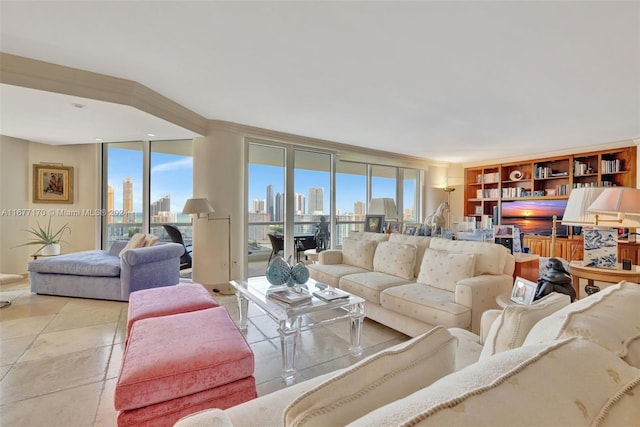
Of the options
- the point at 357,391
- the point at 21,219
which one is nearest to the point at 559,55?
the point at 357,391

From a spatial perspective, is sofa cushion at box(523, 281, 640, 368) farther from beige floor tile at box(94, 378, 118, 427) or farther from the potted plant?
the potted plant

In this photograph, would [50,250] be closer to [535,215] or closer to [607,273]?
[607,273]

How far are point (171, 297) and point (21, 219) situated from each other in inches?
167

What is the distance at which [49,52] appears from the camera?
2.33 meters

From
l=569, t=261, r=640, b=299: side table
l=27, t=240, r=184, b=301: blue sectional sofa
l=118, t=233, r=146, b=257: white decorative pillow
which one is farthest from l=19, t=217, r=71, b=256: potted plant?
l=569, t=261, r=640, b=299: side table

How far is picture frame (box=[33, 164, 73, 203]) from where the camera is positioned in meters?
4.75

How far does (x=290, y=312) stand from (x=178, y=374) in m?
0.86

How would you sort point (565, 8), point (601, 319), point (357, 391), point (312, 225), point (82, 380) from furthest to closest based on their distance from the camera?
point (312, 225), point (82, 380), point (565, 8), point (601, 319), point (357, 391)

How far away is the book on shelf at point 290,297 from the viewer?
2.29 metres

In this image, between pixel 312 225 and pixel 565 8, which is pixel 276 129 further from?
pixel 565 8

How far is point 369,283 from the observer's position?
9.95 ft

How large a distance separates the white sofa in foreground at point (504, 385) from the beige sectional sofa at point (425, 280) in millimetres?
1529

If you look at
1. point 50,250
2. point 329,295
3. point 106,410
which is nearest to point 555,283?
point 329,295

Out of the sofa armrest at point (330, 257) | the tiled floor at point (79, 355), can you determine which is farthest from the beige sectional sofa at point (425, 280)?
the tiled floor at point (79, 355)
